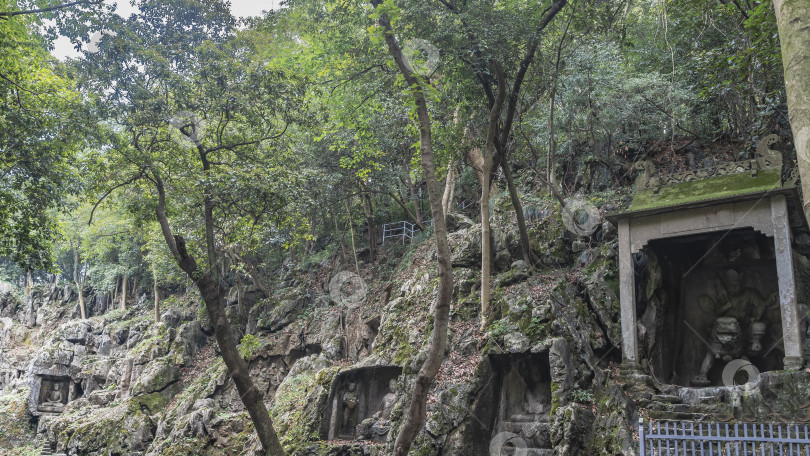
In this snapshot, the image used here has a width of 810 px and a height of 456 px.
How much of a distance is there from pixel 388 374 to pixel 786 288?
8.81 m

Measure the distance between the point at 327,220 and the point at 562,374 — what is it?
17.6 m

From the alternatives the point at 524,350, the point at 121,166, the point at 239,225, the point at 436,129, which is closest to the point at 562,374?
the point at 524,350

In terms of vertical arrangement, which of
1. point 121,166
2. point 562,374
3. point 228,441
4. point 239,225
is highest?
point 121,166

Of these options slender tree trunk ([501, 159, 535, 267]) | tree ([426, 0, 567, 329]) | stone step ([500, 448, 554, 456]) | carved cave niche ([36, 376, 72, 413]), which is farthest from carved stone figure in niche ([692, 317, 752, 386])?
carved cave niche ([36, 376, 72, 413])

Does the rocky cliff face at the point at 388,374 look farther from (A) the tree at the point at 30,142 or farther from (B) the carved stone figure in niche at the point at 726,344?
(A) the tree at the point at 30,142

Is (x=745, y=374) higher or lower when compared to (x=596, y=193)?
lower

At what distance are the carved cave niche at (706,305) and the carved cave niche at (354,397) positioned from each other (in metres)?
6.15

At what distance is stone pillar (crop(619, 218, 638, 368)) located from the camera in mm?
9852

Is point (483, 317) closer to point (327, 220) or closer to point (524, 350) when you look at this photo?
point (524, 350)

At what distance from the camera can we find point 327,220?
85.7 feet

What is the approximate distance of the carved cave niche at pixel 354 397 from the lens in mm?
Result: 14156

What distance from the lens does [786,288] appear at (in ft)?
29.1

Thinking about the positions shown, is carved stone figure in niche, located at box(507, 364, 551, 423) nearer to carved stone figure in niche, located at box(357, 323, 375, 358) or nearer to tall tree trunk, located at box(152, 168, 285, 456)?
tall tree trunk, located at box(152, 168, 285, 456)

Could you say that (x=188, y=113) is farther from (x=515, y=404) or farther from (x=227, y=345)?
(x=515, y=404)
